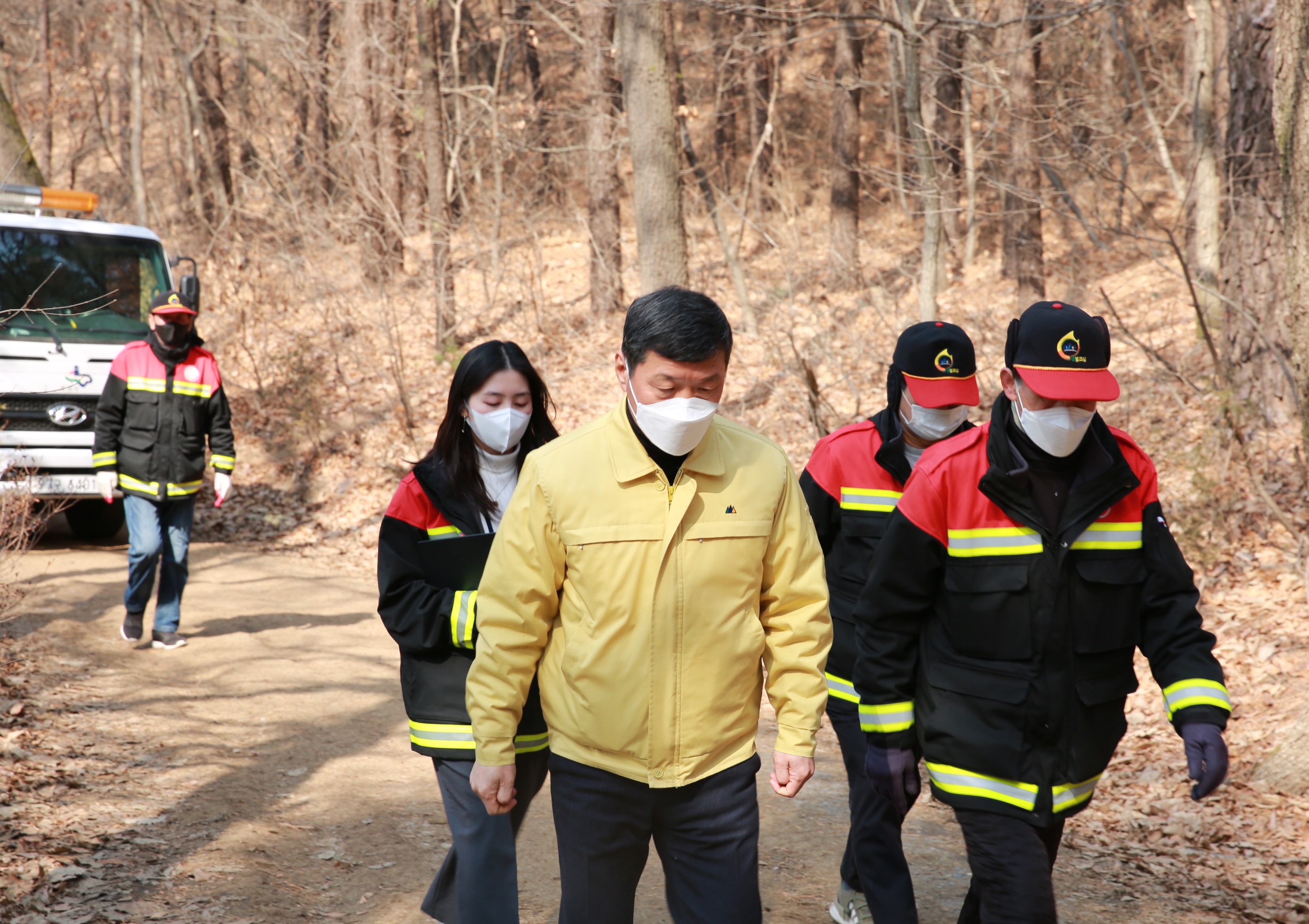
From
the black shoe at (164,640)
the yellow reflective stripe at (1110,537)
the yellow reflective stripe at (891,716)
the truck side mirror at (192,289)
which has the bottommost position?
the black shoe at (164,640)

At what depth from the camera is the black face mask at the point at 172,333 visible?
24.3 ft

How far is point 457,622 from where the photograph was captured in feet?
10.3

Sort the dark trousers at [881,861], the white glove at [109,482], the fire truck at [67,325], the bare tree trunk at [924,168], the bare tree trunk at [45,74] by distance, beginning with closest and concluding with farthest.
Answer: the dark trousers at [881,861] < the white glove at [109,482] < the fire truck at [67,325] < the bare tree trunk at [924,168] < the bare tree trunk at [45,74]

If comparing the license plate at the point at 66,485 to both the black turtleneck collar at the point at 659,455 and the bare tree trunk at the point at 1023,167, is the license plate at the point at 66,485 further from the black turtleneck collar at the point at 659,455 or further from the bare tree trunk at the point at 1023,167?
the bare tree trunk at the point at 1023,167

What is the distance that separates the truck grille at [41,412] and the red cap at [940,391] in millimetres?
8306

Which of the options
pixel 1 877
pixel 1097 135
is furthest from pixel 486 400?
pixel 1097 135

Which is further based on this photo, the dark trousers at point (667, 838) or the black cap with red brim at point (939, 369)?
the black cap with red brim at point (939, 369)

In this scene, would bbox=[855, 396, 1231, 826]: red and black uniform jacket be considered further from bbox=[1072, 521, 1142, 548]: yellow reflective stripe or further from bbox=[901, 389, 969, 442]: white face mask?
bbox=[901, 389, 969, 442]: white face mask

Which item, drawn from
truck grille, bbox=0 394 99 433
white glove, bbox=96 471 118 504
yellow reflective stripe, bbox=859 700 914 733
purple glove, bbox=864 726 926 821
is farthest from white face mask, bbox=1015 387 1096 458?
truck grille, bbox=0 394 99 433

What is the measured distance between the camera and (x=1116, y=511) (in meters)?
2.86

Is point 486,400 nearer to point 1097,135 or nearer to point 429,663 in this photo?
point 429,663

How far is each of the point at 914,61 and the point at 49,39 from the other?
73.8 feet

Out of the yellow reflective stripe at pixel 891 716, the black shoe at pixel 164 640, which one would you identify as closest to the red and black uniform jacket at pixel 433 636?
the yellow reflective stripe at pixel 891 716

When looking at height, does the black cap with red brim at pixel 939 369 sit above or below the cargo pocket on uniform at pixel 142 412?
above
